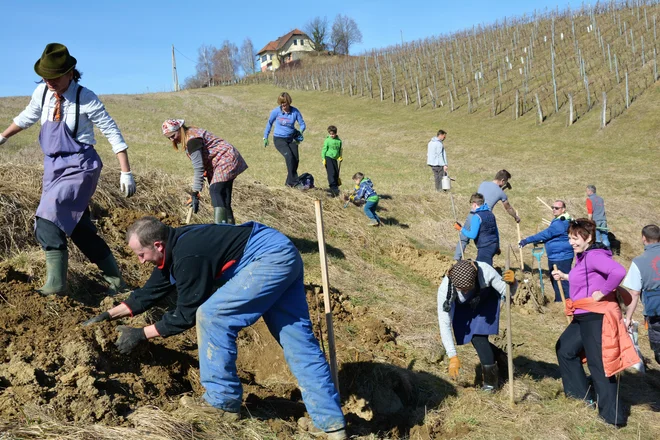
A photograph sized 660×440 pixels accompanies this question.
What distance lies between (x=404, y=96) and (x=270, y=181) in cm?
2942

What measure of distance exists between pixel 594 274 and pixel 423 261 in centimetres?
534

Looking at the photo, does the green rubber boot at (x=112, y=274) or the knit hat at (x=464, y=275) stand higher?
the green rubber boot at (x=112, y=274)

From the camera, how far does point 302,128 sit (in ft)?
35.5

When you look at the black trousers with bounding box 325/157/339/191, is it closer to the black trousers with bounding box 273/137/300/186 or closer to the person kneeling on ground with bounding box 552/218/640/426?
the black trousers with bounding box 273/137/300/186

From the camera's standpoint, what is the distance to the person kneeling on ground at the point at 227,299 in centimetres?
352

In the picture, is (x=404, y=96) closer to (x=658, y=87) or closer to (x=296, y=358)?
(x=658, y=87)

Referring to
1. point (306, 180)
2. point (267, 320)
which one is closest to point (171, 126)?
point (267, 320)

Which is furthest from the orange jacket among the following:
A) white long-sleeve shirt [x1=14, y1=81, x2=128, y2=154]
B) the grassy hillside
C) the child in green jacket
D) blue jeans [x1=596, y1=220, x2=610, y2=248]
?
blue jeans [x1=596, y1=220, x2=610, y2=248]

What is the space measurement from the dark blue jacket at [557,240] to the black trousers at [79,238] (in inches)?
246

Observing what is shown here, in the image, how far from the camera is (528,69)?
39406 millimetres

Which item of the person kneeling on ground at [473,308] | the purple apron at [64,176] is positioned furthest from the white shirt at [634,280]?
the purple apron at [64,176]

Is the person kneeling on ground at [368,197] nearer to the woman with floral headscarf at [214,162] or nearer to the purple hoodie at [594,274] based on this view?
the woman with floral headscarf at [214,162]

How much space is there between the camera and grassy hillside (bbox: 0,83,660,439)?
5.29 metres

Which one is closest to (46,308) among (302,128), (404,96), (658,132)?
(302,128)
